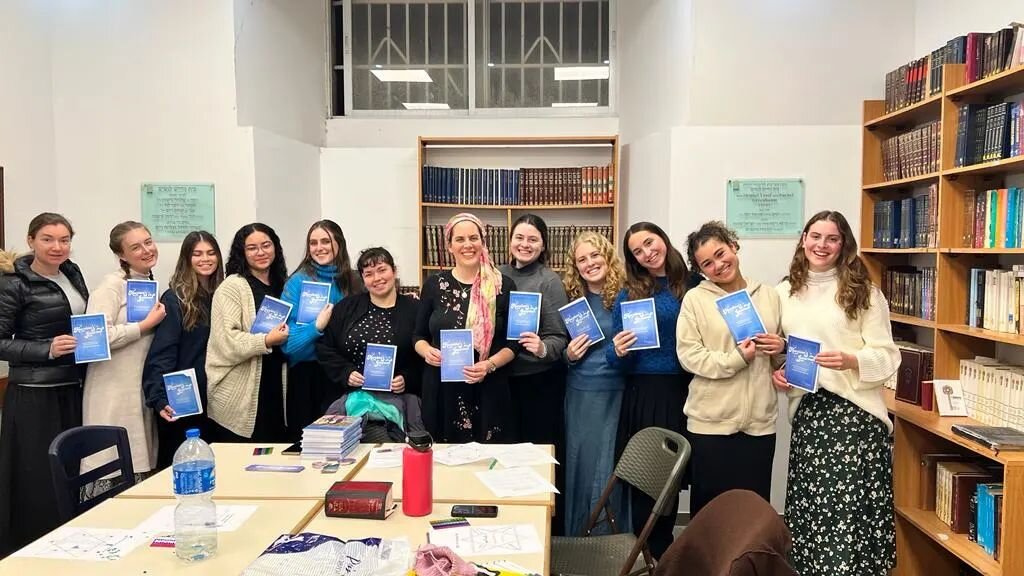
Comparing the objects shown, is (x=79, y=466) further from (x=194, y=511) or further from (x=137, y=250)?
(x=137, y=250)

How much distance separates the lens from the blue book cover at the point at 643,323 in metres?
2.77

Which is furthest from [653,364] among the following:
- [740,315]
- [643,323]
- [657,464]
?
[657,464]

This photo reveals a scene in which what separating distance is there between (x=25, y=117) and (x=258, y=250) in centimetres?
Result: 183

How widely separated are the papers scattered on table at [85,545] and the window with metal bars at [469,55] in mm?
4129

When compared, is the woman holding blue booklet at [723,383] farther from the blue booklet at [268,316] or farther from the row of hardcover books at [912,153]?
the blue booklet at [268,316]

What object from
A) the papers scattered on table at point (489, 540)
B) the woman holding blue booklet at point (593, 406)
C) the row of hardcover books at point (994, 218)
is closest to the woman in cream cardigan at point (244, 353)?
the woman holding blue booklet at point (593, 406)

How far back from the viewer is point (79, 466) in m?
2.30

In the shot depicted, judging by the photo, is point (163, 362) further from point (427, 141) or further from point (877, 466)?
point (877, 466)

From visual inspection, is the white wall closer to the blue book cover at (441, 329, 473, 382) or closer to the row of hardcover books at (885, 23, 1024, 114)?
the blue book cover at (441, 329, 473, 382)

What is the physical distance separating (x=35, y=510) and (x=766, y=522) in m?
3.32

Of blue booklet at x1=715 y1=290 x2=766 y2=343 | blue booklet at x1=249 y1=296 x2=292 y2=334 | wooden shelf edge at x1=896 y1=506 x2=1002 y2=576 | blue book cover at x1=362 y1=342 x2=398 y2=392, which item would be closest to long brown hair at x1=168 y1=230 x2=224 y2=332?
blue booklet at x1=249 y1=296 x2=292 y2=334

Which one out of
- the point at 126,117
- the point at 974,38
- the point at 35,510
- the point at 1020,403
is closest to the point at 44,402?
the point at 35,510

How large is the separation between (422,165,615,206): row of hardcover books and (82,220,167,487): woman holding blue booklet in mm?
2131

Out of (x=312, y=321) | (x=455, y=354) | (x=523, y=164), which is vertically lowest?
(x=455, y=354)
